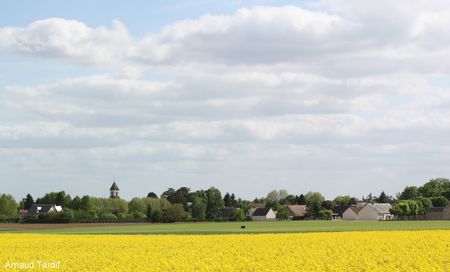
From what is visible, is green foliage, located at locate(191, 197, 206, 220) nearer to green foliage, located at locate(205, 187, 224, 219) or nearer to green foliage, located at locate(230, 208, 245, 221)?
green foliage, located at locate(205, 187, 224, 219)

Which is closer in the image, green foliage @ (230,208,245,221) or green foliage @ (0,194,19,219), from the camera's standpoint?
green foliage @ (230,208,245,221)

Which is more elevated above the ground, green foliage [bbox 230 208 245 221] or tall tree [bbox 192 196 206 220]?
tall tree [bbox 192 196 206 220]

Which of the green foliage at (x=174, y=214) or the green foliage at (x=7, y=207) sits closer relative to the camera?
the green foliage at (x=174, y=214)

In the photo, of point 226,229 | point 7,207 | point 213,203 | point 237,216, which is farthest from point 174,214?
point 226,229

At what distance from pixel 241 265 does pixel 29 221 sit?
127 m

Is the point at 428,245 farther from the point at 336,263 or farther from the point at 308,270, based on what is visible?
the point at 308,270

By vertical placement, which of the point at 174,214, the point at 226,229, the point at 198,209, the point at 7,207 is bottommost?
the point at 226,229

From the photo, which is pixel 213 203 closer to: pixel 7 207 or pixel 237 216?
pixel 237 216

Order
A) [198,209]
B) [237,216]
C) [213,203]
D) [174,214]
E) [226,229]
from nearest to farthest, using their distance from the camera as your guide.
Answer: [226,229] < [174,214] < [237,216] < [198,209] < [213,203]

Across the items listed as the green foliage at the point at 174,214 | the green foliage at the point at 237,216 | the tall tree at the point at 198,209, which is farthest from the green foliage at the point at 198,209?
the green foliage at the point at 174,214

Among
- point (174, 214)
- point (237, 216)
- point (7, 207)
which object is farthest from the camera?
point (7, 207)

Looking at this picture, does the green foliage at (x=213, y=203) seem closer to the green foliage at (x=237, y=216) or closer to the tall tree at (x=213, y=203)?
the tall tree at (x=213, y=203)

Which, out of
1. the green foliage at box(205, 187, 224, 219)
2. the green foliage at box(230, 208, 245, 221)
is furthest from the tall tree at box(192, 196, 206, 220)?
the green foliage at box(230, 208, 245, 221)

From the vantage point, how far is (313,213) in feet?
650
